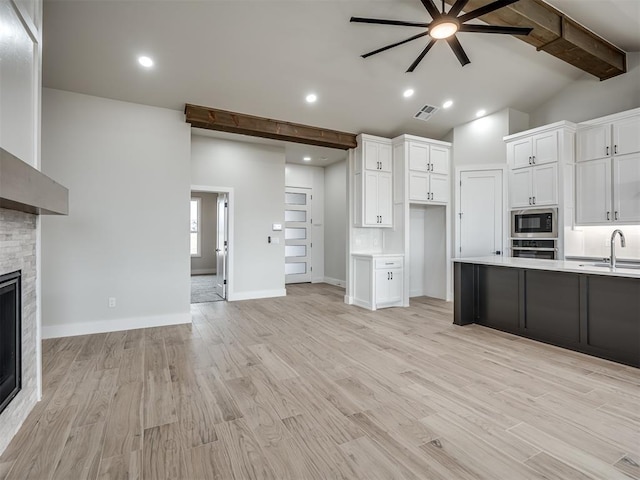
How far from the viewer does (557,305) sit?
11.4 feet

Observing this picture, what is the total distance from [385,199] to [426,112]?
158 cm

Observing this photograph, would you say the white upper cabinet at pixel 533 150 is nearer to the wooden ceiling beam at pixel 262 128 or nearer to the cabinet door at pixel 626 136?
the cabinet door at pixel 626 136

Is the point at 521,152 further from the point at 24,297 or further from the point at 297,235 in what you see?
the point at 24,297

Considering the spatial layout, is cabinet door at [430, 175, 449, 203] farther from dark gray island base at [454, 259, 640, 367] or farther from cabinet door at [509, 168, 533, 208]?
dark gray island base at [454, 259, 640, 367]

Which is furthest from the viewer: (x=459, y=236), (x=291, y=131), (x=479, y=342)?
(x=459, y=236)

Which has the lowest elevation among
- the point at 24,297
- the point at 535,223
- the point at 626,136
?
the point at 24,297

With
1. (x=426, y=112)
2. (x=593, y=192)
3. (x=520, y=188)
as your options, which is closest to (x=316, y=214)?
(x=426, y=112)

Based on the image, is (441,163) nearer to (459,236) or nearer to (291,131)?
(459,236)

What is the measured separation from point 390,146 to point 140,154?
4041 mm

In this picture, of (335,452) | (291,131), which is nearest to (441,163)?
(291,131)

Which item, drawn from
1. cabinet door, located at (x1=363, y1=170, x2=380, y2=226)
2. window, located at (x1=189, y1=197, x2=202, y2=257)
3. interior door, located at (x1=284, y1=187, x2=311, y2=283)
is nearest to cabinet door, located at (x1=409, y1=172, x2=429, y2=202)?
cabinet door, located at (x1=363, y1=170, x2=380, y2=226)

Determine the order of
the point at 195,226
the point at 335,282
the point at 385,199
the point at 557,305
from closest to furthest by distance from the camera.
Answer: the point at 557,305
the point at 385,199
the point at 335,282
the point at 195,226

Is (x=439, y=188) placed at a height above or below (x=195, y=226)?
above

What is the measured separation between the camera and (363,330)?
4191 millimetres
